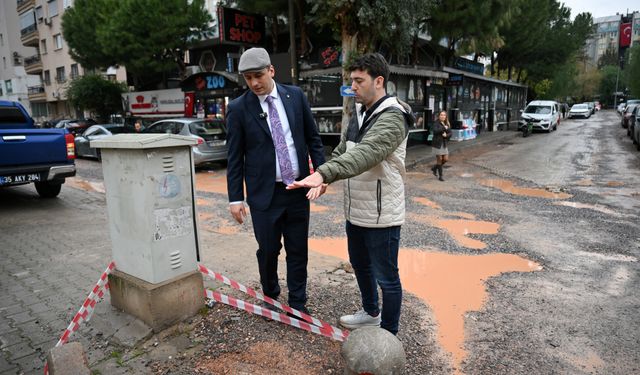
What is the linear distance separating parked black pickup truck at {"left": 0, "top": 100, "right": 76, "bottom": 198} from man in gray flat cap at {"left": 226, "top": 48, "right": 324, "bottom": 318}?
561 centimetres

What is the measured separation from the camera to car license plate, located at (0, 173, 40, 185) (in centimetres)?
686

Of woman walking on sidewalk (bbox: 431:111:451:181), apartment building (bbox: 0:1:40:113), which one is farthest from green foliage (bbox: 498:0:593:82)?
apartment building (bbox: 0:1:40:113)

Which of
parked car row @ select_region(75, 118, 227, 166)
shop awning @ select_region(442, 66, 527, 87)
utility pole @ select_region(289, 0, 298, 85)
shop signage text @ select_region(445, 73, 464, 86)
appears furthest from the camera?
shop awning @ select_region(442, 66, 527, 87)

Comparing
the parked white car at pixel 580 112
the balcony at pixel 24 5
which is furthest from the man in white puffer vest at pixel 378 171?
the balcony at pixel 24 5

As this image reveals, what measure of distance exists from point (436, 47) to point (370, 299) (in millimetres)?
19176

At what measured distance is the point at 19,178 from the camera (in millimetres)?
6996

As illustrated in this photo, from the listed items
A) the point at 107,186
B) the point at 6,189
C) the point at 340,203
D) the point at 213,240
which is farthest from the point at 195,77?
the point at 107,186

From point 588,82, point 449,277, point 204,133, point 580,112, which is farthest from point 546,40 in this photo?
point 588,82

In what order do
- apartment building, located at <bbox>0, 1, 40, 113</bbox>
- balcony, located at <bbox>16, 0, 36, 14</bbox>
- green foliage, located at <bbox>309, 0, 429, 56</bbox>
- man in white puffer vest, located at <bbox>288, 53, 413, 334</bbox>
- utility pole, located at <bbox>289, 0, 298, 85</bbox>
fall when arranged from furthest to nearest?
apartment building, located at <bbox>0, 1, 40, 113</bbox> → balcony, located at <bbox>16, 0, 36, 14</bbox> → utility pole, located at <bbox>289, 0, 298, 85</bbox> → green foliage, located at <bbox>309, 0, 429, 56</bbox> → man in white puffer vest, located at <bbox>288, 53, 413, 334</bbox>

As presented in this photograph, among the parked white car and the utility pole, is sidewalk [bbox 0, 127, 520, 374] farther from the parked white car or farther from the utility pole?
the parked white car

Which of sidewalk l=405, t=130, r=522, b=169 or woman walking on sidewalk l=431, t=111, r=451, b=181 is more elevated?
woman walking on sidewalk l=431, t=111, r=451, b=181

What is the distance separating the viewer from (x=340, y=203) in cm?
815

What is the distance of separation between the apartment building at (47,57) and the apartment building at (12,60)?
1.89 feet

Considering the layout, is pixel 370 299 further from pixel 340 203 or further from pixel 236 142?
pixel 340 203
